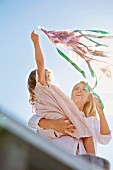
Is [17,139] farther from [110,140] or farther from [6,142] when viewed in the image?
[110,140]

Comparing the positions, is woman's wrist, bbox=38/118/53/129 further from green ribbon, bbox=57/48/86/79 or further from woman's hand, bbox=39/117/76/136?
green ribbon, bbox=57/48/86/79

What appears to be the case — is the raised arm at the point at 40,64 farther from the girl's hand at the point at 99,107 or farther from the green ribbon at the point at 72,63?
the girl's hand at the point at 99,107

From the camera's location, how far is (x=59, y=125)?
4.30 meters

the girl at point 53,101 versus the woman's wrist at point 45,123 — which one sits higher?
the girl at point 53,101

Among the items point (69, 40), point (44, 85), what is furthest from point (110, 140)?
point (69, 40)

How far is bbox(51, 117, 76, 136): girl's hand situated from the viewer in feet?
14.1

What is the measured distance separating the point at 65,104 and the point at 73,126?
31cm

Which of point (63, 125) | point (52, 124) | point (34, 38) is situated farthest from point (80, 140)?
point (34, 38)

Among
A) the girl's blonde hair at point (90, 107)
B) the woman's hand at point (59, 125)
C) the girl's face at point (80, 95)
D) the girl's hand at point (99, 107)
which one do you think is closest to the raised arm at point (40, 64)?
the girl's face at point (80, 95)

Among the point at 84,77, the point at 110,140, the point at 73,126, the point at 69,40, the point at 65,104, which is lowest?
the point at 110,140

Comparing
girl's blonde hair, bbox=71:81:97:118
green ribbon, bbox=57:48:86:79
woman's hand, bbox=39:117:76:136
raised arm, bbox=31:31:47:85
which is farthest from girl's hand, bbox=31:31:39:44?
woman's hand, bbox=39:117:76:136

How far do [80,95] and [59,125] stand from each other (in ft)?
1.65

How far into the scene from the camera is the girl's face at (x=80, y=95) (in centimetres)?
439

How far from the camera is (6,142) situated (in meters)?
0.48
